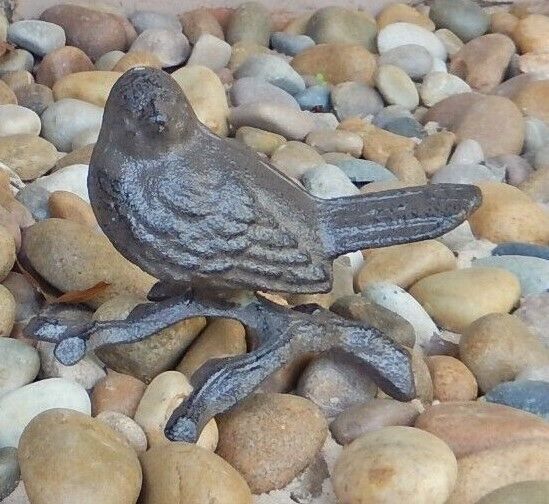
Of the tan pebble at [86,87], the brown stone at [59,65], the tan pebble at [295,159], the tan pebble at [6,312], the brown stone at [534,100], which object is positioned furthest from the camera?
the brown stone at [534,100]

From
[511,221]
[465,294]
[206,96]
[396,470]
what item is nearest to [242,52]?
[206,96]

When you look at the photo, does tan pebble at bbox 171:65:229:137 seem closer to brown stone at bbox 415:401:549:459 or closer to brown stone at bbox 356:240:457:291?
brown stone at bbox 356:240:457:291

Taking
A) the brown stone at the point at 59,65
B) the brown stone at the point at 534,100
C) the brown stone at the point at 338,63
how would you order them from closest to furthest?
the brown stone at the point at 59,65, the brown stone at the point at 534,100, the brown stone at the point at 338,63

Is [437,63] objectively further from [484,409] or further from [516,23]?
[484,409]

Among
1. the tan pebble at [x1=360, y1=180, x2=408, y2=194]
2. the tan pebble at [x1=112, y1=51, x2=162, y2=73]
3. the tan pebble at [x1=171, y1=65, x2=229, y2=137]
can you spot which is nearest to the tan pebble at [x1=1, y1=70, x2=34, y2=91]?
the tan pebble at [x1=112, y1=51, x2=162, y2=73]

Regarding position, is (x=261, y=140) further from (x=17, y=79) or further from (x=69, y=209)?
(x=17, y=79)

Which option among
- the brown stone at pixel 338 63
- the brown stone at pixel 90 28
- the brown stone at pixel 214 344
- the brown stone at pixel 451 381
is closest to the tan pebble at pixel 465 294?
the brown stone at pixel 451 381

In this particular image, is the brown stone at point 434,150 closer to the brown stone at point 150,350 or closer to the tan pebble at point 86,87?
the tan pebble at point 86,87
